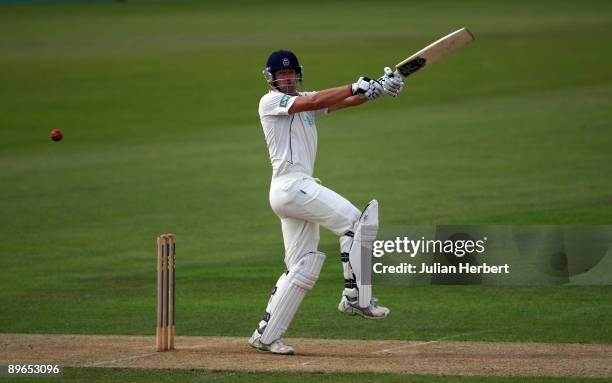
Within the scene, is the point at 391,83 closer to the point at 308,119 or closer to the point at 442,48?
the point at 442,48

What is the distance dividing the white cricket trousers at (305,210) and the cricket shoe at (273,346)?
0.61 metres

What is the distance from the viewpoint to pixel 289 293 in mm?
9383

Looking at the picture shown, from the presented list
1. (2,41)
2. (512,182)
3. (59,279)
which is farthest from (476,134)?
(2,41)

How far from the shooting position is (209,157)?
81.5 feet

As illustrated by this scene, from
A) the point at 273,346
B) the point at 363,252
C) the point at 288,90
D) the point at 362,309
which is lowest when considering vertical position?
the point at 273,346

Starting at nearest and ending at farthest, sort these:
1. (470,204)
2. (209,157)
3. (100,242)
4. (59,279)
→ (59,279) < (100,242) < (470,204) < (209,157)

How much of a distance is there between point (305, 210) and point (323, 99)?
866 mm

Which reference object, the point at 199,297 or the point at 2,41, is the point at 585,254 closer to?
the point at 199,297

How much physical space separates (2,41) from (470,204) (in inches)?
1249

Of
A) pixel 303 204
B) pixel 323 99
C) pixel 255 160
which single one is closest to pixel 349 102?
pixel 323 99

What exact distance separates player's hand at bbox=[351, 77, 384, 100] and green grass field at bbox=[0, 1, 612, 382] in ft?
6.95

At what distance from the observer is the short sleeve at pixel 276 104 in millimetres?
9242

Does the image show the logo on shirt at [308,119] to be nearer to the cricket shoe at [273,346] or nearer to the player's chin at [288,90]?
the player's chin at [288,90]

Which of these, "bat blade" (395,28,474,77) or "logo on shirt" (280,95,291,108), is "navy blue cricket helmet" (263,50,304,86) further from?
"bat blade" (395,28,474,77)
